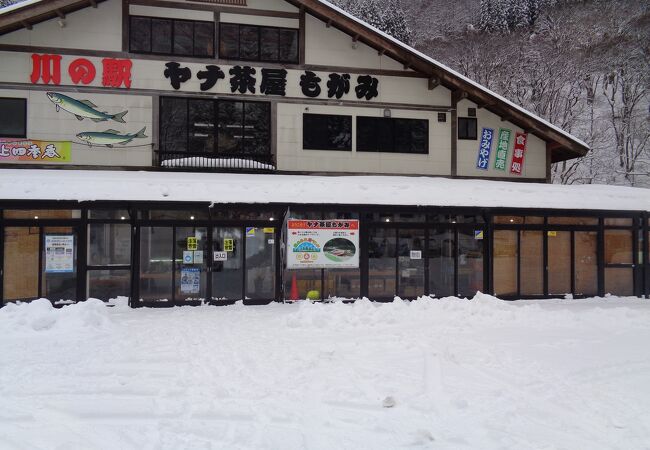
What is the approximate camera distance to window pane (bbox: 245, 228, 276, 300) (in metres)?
11.3

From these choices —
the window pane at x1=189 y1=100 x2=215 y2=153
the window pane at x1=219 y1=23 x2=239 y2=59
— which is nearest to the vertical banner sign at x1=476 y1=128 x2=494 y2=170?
the window pane at x1=219 y1=23 x2=239 y2=59

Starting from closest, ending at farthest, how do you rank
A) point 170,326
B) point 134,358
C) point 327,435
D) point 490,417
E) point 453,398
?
point 327,435 → point 490,417 → point 453,398 → point 134,358 → point 170,326

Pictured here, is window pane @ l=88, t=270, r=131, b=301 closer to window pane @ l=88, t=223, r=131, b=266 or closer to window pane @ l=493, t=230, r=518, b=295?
window pane @ l=88, t=223, r=131, b=266

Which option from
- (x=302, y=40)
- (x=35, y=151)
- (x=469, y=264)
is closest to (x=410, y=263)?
(x=469, y=264)

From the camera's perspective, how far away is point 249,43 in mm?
12445

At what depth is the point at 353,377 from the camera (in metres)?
5.70

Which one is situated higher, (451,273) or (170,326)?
(451,273)

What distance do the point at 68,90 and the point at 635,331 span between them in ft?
48.4

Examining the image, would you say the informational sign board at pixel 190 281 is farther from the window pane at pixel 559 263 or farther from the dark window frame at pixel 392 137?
the window pane at pixel 559 263

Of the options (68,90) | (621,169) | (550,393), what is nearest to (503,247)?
(550,393)

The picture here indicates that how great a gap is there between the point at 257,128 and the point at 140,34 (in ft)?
13.6

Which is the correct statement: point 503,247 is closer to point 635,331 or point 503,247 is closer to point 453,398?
point 635,331

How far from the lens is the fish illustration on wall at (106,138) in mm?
11664

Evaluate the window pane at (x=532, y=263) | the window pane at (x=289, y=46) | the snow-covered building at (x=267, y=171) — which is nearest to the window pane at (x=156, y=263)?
the snow-covered building at (x=267, y=171)
